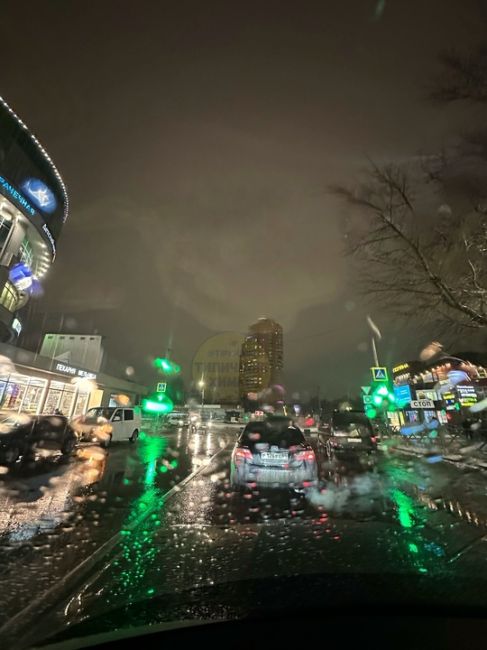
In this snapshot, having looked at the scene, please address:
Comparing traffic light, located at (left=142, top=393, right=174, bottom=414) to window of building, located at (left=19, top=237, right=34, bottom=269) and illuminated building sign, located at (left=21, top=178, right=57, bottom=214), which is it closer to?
window of building, located at (left=19, top=237, right=34, bottom=269)

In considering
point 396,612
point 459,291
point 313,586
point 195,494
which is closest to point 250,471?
point 195,494

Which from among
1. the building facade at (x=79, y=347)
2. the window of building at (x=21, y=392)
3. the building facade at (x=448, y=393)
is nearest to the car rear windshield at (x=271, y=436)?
the building facade at (x=448, y=393)

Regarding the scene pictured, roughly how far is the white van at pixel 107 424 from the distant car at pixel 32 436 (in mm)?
1762

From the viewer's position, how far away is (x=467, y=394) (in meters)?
33.5

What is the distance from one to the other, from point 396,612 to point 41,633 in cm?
250

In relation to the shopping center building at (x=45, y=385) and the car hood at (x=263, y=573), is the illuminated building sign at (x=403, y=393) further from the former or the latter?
the car hood at (x=263, y=573)

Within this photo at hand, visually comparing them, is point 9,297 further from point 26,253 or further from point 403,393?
point 403,393

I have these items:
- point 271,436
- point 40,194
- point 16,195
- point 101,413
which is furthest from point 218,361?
point 271,436

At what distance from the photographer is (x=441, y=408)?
30172 mm

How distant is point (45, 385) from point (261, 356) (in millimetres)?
35998

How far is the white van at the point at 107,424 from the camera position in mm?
15547

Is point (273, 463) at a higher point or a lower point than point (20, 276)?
lower

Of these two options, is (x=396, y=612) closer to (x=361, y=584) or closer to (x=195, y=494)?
(x=361, y=584)

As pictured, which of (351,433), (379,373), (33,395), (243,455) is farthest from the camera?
(33,395)
